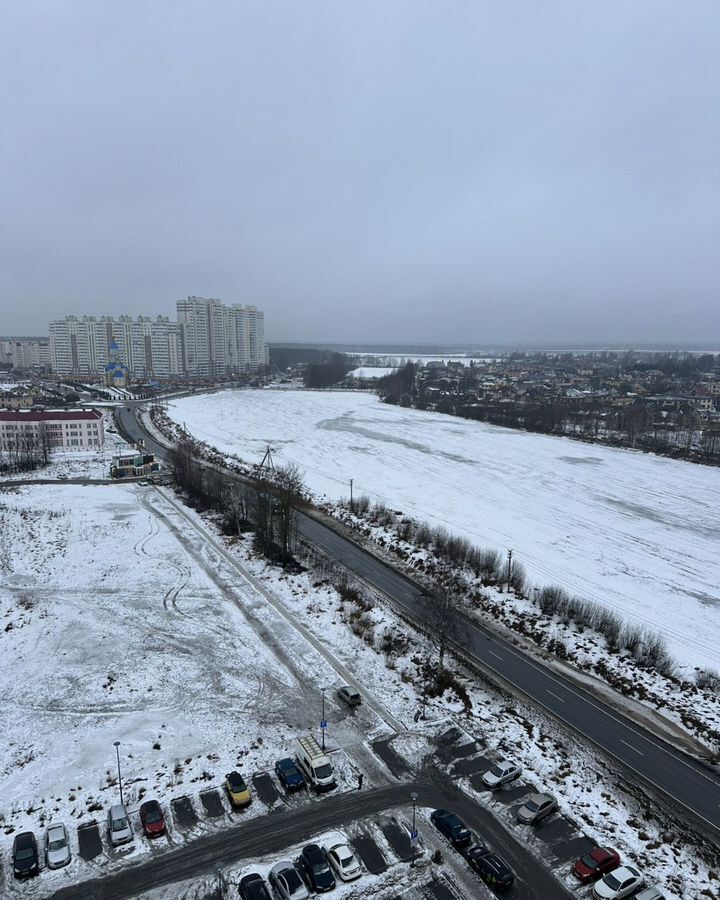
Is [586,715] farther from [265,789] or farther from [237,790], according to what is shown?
[237,790]

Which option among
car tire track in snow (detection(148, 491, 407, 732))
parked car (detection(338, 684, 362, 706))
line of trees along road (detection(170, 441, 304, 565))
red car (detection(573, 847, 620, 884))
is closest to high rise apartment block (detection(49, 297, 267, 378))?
line of trees along road (detection(170, 441, 304, 565))

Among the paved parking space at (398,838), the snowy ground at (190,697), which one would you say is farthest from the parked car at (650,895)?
the paved parking space at (398,838)

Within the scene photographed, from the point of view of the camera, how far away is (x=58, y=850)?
30.4 ft

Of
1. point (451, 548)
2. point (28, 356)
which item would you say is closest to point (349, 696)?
point (451, 548)

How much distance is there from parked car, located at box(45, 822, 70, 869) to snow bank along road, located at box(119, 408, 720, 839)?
33.2ft

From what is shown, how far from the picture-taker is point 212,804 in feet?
34.2

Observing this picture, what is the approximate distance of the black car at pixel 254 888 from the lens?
28.0ft

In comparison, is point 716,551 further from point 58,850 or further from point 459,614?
point 58,850

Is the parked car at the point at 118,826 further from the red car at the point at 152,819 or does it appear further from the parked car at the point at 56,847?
the parked car at the point at 56,847

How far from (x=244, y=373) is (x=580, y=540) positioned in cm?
11081

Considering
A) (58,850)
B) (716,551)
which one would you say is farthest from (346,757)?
(716,551)

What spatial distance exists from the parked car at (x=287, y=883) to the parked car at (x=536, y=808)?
4018mm

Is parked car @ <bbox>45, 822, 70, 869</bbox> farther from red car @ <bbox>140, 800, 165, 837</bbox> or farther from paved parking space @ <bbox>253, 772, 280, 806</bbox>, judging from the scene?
paved parking space @ <bbox>253, 772, 280, 806</bbox>

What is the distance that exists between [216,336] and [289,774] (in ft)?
401
